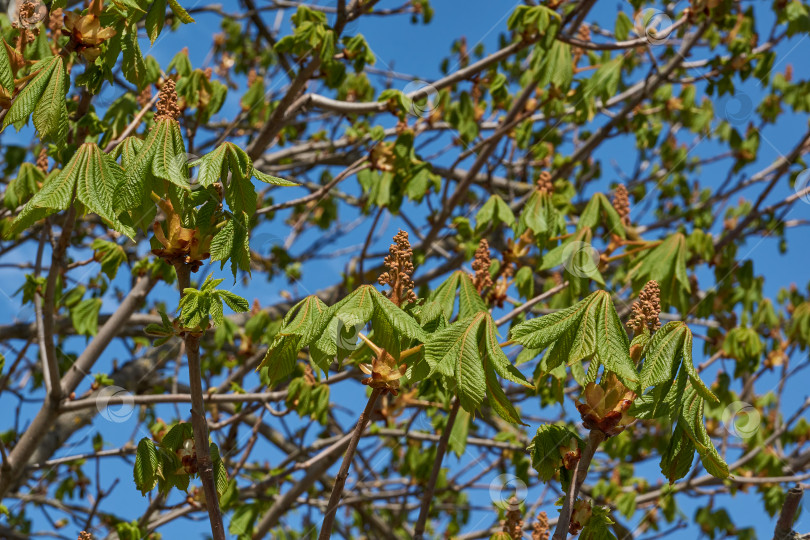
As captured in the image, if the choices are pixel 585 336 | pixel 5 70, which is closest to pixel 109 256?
pixel 5 70

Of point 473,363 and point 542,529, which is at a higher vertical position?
point 473,363

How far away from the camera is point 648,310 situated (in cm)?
175

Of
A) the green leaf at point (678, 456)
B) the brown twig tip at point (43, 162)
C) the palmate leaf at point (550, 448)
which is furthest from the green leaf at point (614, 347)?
the brown twig tip at point (43, 162)

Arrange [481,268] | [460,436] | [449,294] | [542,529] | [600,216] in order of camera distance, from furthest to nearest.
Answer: [460,436]
[600,216]
[481,268]
[449,294]
[542,529]

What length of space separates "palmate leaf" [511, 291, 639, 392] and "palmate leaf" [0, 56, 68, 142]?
4.28 feet

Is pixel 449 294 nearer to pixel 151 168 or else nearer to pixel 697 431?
pixel 697 431

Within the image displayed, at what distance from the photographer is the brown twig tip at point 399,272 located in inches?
69.1

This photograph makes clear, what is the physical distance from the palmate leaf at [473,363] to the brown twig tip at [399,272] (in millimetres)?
150

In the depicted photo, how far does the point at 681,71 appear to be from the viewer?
5578 millimetres

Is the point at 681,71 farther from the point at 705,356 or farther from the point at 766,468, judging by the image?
the point at 766,468

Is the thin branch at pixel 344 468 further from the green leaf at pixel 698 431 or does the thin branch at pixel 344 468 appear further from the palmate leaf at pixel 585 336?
the green leaf at pixel 698 431

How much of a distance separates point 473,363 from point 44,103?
1.32 metres

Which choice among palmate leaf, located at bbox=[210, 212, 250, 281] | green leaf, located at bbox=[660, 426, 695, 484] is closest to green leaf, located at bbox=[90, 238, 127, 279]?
palmate leaf, located at bbox=[210, 212, 250, 281]

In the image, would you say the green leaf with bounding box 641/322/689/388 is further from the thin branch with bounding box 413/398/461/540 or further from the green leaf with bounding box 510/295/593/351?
the thin branch with bounding box 413/398/461/540
